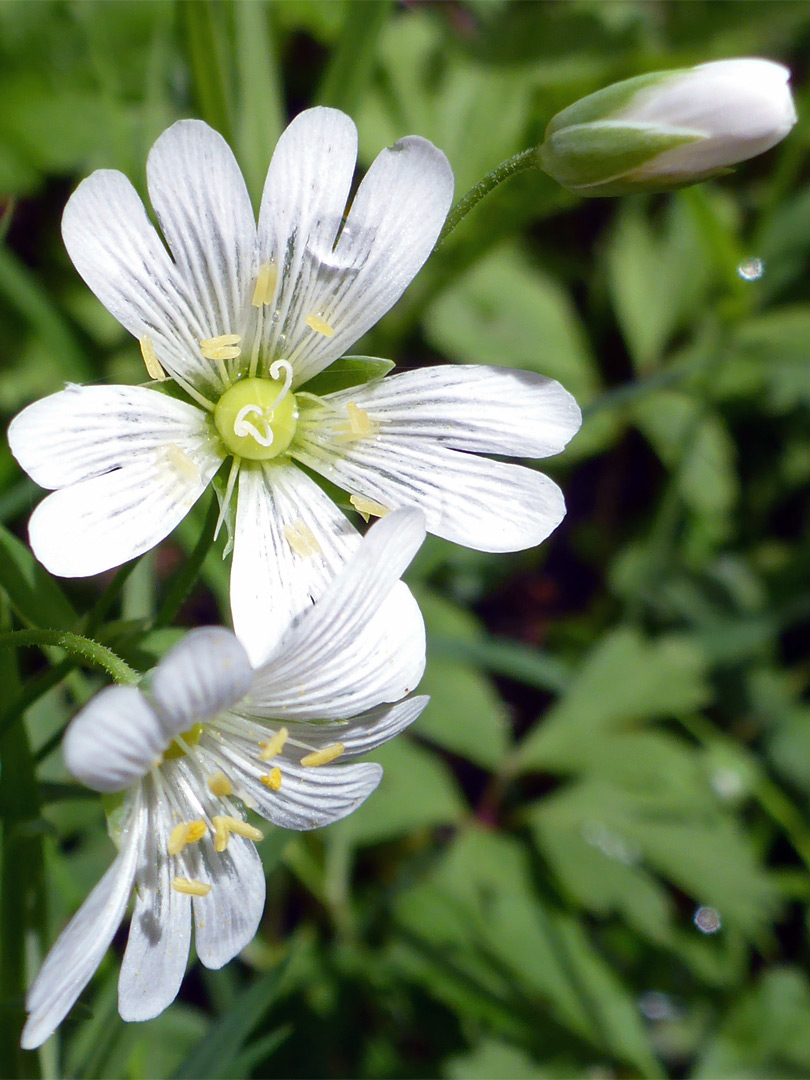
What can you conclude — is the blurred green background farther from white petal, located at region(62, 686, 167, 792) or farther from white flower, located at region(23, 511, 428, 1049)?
white petal, located at region(62, 686, 167, 792)

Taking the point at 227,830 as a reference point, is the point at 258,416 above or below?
above

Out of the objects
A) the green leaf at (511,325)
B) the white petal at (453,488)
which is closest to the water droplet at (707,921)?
the green leaf at (511,325)

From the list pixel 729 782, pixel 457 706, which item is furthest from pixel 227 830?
pixel 729 782

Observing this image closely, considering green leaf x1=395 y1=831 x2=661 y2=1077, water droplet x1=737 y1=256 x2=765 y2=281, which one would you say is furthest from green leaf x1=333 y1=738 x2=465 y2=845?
water droplet x1=737 y1=256 x2=765 y2=281

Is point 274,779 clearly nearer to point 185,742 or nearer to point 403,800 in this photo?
point 185,742

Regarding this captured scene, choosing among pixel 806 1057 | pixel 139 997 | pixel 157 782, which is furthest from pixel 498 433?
pixel 806 1057

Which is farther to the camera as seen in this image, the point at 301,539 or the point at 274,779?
the point at 301,539

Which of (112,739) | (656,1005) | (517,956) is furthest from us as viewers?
(656,1005)
